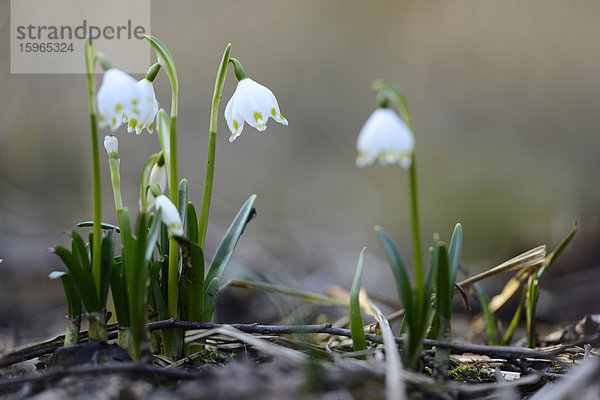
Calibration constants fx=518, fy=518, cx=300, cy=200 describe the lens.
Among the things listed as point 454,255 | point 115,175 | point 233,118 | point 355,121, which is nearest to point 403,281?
point 454,255

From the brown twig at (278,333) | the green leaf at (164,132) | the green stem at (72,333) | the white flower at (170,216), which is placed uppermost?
the green leaf at (164,132)

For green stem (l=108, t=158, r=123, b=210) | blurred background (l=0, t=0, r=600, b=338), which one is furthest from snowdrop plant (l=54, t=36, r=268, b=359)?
blurred background (l=0, t=0, r=600, b=338)

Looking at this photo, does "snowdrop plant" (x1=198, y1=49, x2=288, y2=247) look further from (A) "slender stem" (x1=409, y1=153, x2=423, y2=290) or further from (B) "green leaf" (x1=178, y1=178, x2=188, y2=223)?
(A) "slender stem" (x1=409, y1=153, x2=423, y2=290)

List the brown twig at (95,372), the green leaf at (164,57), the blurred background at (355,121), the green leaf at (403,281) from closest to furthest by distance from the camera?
the brown twig at (95,372) → the green leaf at (403,281) → the green leaf at (164,57) → the blurred background at (355,121)

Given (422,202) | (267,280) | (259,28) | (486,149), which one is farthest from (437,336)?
(259,28)

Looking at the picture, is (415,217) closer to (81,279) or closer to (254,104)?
(254,104)

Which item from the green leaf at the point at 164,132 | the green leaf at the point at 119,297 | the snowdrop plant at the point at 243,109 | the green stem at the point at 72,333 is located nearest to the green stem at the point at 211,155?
the snowdrop plant at the point at 243,109

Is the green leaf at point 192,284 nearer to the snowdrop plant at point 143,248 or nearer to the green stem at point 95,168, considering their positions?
the snowdrop plant at point 143,248

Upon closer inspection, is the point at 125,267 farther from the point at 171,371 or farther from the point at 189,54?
the point at 189,54

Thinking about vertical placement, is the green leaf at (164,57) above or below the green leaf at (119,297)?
above
